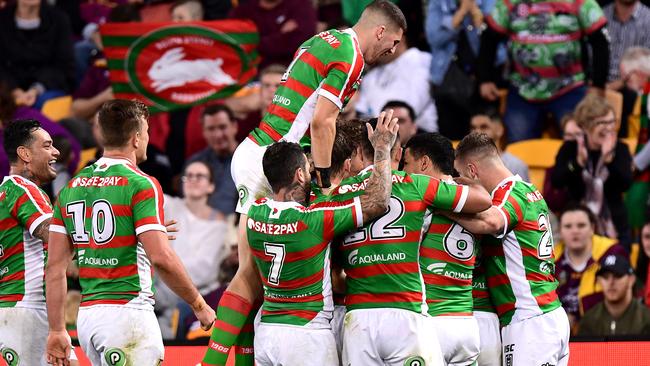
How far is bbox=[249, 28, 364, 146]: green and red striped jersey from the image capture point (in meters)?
8.70

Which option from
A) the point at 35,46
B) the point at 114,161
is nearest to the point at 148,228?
the point at 114,161

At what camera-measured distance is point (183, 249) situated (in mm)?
13445

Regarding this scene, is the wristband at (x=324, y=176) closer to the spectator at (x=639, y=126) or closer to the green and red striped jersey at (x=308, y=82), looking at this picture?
the green and red striped jersey at (x=308, y=82)

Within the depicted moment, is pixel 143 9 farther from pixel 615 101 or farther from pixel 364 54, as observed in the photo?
pixel 364 54

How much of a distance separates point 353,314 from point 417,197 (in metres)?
0.86

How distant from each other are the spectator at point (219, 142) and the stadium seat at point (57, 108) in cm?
227

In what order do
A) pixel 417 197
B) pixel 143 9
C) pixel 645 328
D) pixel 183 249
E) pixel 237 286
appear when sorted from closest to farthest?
pixel 417 197
pixel 237 286
pixel 645 328
pixel 183 249
pixel 143 9

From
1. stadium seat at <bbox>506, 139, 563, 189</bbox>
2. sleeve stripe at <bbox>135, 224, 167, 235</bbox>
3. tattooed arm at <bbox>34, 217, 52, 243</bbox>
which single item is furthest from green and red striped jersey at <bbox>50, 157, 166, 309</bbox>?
stadium seat at <bbox>506, 139, 563, 189</bbox>

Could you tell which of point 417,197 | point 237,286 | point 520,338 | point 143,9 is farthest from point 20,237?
point 143,9

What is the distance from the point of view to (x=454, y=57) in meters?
14.5

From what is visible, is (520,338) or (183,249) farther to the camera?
(183,249)

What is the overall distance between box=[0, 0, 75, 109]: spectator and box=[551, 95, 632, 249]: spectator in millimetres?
6546

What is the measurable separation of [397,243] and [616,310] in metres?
4.39

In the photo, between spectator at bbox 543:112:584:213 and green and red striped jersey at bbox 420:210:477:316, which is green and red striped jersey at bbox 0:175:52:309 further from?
spectator at bbox 543:112:584:213
